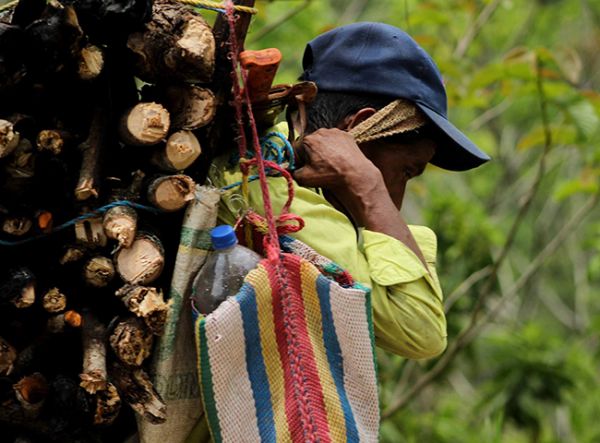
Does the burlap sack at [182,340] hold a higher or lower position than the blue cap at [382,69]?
→ lower

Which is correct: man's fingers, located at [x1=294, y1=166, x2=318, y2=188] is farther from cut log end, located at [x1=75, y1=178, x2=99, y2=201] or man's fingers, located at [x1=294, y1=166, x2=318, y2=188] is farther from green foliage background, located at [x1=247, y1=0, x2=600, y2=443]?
green foliage background, located at [x1=247, y1=0, x2=600, y2=443]

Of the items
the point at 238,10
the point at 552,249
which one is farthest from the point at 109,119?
the point at 552,249

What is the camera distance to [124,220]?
5.48 ft

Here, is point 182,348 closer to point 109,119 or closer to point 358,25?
point 109,119

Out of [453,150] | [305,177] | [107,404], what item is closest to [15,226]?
[107,404]

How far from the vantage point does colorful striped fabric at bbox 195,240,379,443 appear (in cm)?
163

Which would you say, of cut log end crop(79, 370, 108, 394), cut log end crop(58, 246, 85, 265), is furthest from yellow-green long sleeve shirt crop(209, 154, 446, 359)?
cut log end crop(79, 370, 108, 394)

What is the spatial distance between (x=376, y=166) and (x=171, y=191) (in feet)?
2.01

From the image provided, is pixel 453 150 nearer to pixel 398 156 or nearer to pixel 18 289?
pixel 398 156

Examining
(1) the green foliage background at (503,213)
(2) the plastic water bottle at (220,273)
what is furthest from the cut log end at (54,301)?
(1) the green foliage background at (503,213)

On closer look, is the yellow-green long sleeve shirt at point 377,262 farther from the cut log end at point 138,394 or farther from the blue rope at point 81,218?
the cut log end at point 138,394

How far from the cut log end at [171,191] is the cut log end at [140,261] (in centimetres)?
8

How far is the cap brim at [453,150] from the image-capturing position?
2.11 m

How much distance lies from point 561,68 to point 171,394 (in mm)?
2417
